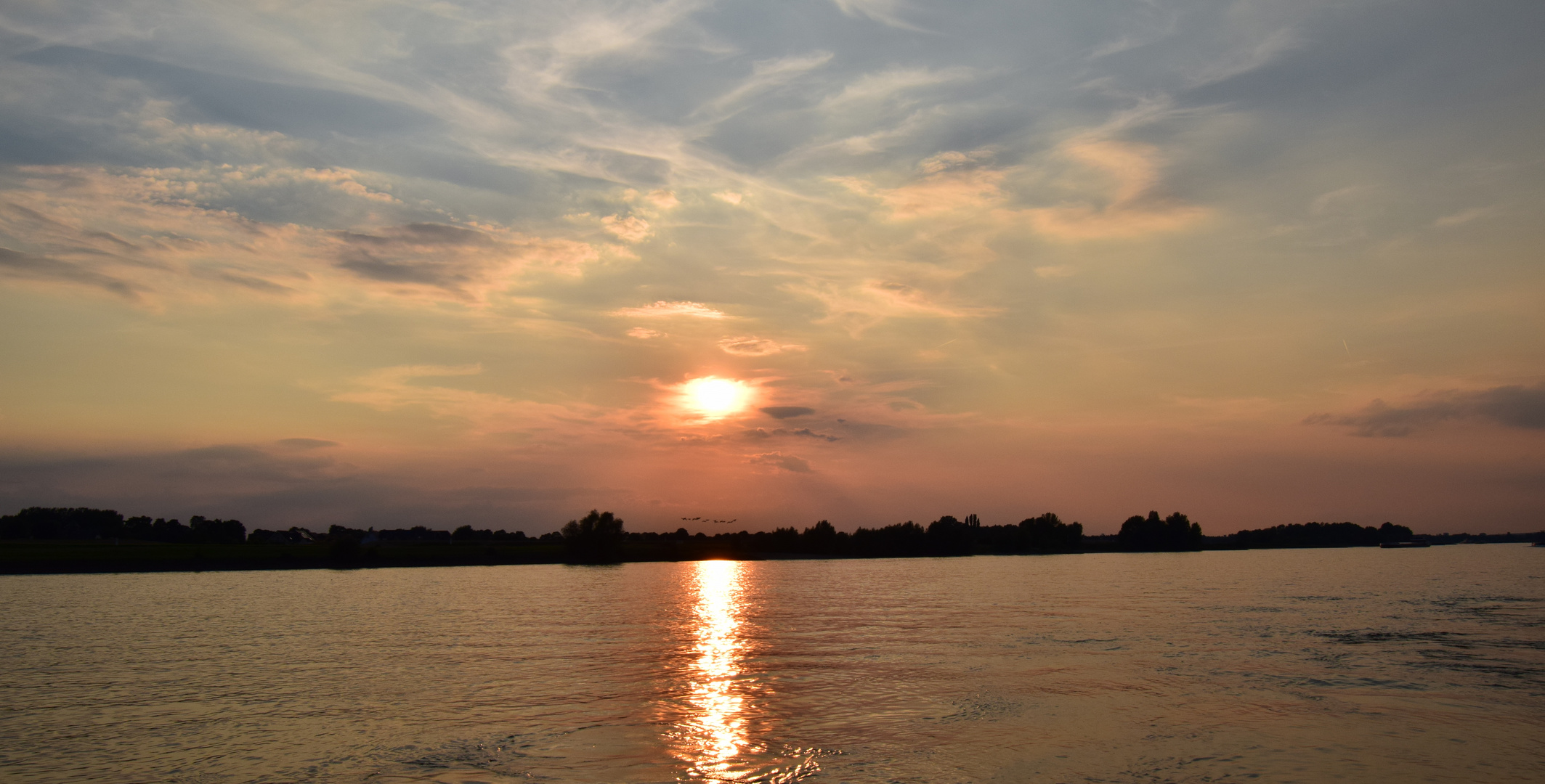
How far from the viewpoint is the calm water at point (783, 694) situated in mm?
25328

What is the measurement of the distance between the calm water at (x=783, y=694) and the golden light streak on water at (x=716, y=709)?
169mm

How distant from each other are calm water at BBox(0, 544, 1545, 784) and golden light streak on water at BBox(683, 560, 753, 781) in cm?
17

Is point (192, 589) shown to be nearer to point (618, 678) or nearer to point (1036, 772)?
point (618, 678)

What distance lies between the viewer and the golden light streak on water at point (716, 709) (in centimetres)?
2494

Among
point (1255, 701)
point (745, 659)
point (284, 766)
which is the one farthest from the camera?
point (745, 659)

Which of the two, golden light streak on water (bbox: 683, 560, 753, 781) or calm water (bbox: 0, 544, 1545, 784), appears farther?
calm water (bbox: 0, 544, 1545, 784)

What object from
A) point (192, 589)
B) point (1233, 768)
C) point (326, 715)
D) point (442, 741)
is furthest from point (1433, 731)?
point (192, 589)

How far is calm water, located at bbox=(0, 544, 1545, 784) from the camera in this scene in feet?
83.1

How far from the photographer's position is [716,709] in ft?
109

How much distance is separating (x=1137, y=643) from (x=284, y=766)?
147ft

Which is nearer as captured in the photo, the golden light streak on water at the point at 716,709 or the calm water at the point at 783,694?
the golden light streak on water at the point at 716,709

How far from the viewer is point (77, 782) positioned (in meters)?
23.3

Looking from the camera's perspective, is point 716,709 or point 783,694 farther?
point 783,694

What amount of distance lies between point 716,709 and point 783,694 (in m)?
3.75
